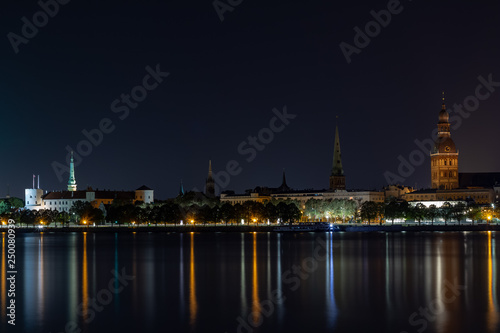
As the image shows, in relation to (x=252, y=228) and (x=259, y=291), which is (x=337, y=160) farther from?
(x=259, y=291)

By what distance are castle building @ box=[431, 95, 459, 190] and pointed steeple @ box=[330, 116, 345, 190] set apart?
24.2 m

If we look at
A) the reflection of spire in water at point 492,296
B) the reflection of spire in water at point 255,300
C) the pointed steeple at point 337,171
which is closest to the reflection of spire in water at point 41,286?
the reflection of spire in water at point 255,300

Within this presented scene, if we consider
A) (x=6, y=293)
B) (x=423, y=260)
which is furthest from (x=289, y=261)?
(x=6, y=293)

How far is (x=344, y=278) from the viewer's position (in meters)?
37.6

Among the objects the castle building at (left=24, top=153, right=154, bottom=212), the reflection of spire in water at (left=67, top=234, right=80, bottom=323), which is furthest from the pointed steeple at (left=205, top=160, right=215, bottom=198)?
the reflection of spire in water at (left=67, top=234, right=80, bottom=323)

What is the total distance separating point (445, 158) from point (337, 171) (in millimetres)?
27524

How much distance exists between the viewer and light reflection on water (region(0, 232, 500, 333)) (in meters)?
25.2

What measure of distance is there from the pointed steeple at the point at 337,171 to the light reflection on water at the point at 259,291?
335 ft

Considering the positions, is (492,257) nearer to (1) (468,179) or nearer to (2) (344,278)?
(2) (344,278)

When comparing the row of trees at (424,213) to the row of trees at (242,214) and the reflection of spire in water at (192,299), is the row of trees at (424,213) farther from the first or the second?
the reflection of spire in water at (192,299)

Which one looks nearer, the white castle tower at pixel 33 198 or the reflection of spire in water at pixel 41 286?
the reflection of spire in water at pixel 41 286

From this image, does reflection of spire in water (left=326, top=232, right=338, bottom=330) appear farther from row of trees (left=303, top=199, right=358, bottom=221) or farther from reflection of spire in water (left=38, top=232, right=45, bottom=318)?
row of trees (left=303, top=199, right=358, bottom=221)

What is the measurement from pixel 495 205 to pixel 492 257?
75.2 metres

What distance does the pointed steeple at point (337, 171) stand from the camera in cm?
15788
